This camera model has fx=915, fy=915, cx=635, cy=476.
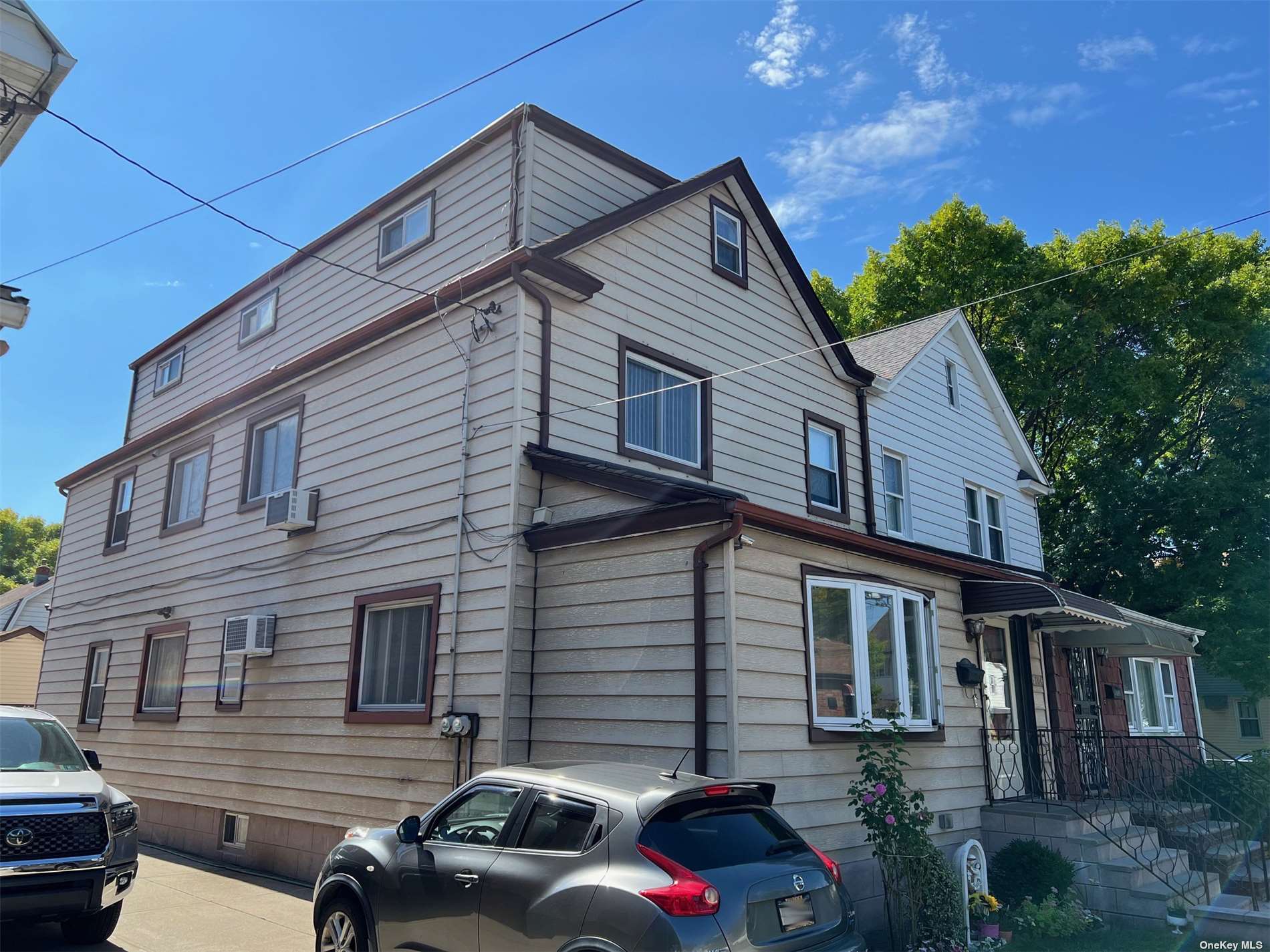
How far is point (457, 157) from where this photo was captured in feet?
39.8

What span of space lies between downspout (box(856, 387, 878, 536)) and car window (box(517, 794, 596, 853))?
995cm

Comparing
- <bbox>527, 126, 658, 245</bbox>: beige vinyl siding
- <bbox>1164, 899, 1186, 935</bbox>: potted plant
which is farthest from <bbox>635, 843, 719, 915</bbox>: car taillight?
<bbox>527, 126, 658, 245</bbox>: beige vinyl siding

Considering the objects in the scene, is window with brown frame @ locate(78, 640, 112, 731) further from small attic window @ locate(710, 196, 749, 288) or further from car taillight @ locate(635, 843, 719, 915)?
car taillight @ locate(635, 843, 719, 915)

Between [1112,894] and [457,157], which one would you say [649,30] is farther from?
[1112,894]

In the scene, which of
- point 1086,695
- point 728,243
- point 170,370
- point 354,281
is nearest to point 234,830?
point 354,281

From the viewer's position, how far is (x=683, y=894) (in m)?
4.47

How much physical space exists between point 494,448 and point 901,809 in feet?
17.0

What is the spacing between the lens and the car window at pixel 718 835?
4.76 m

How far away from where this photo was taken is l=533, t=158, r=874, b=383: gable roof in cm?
1071

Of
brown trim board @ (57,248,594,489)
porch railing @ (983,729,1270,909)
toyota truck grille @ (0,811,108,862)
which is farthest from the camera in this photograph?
porch railing @ (983,729,1270,909)

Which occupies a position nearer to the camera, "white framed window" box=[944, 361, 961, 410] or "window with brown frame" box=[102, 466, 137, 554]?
"window with brown frame" box=[102, 466, 137, 554]

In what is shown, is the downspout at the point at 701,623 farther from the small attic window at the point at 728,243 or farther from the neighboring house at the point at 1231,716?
the neighboring house at the point at 1231,716

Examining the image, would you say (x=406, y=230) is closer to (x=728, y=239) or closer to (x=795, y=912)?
(x=728, y=239)

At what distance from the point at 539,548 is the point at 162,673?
8817 millimetres
